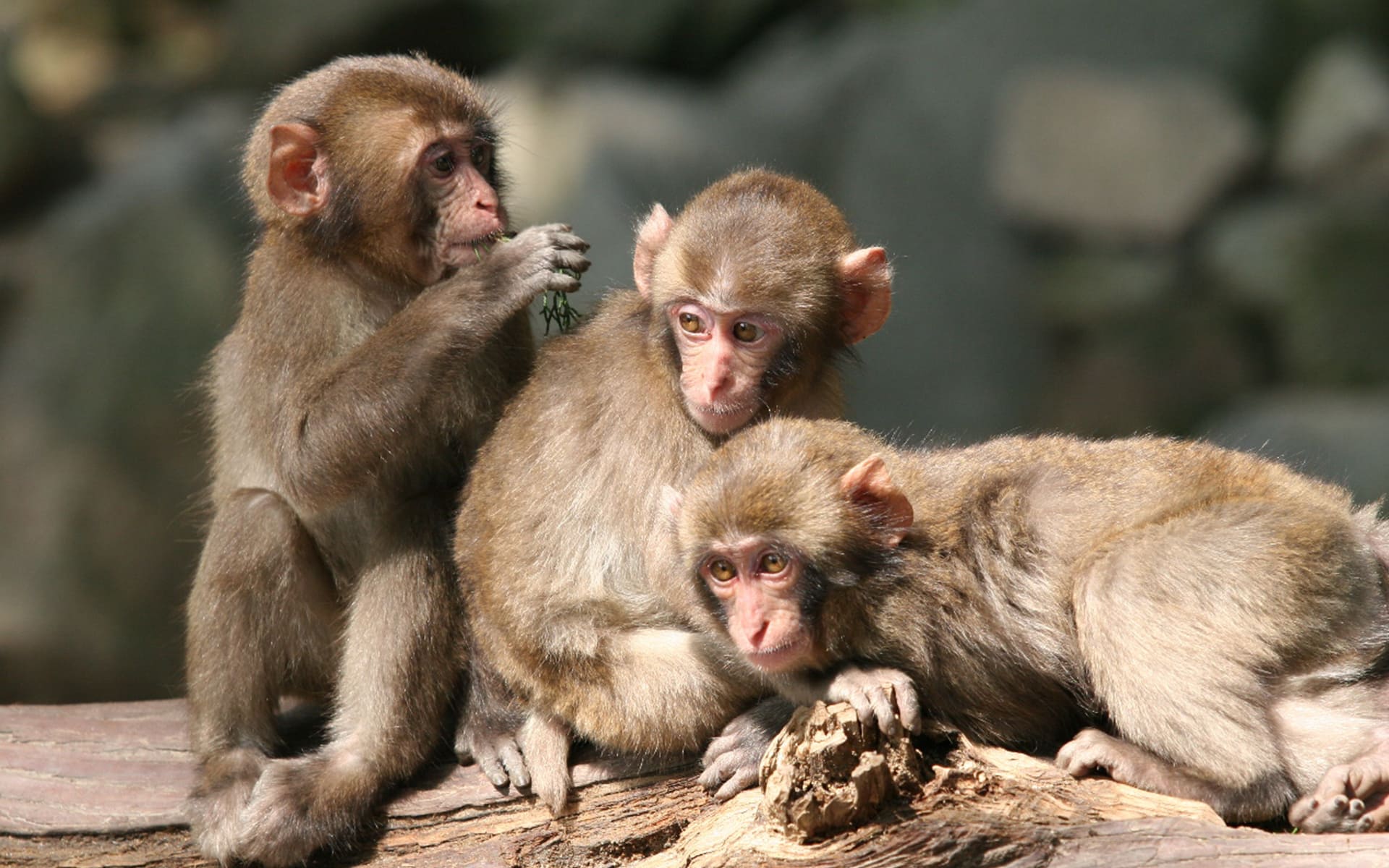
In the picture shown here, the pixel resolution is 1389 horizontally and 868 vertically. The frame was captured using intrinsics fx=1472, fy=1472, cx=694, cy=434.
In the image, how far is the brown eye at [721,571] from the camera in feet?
17.8

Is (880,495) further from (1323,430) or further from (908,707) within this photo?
(1323,430)

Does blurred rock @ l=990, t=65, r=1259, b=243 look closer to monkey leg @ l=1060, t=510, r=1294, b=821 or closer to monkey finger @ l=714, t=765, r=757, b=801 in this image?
monkey leg @ l=1060, t=510, r=1294, b=821

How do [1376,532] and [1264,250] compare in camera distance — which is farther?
[1264,250]

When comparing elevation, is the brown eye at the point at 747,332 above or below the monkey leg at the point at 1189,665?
above

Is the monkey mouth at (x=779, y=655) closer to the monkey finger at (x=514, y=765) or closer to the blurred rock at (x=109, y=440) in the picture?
the monkey finger at (x=514, y=765)

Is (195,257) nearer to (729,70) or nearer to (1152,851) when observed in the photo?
(729,70)

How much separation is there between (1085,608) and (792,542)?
1.16 meters

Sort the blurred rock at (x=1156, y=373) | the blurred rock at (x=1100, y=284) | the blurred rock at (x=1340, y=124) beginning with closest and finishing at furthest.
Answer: the blurred rock at (x=1156, y=373), the blurred rock at (x=1340, y=124), the blurred rock at (x=1100, y=284)

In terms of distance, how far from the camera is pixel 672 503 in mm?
5734

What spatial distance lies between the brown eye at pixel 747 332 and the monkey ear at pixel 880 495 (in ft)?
2.58

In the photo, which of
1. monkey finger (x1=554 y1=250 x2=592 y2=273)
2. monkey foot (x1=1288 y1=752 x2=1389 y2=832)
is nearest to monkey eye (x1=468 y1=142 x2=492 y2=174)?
monkey finger (x1=554 y1=250 x2=592 y2=273)

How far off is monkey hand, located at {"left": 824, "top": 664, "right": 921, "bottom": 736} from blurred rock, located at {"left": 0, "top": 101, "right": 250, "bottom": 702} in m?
10.4

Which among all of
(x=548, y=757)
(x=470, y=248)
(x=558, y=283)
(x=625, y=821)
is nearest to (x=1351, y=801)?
(x=625, y=821)

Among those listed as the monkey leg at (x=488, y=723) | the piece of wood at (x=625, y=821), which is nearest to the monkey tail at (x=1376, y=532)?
the piece of wood at (x=625, y=821)
